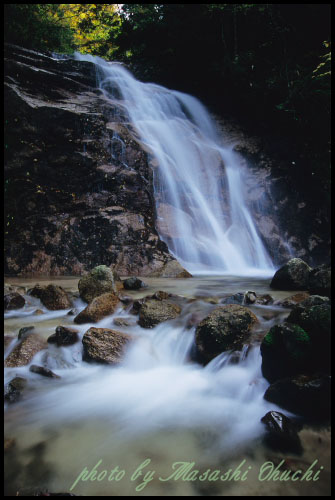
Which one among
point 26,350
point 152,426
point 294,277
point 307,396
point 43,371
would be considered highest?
point 294,277

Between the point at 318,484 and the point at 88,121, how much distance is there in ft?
32.4

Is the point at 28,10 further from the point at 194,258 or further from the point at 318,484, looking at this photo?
the point at 318,484

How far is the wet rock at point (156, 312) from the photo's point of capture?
4094 mm

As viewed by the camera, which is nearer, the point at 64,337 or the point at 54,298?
the point at 64,337

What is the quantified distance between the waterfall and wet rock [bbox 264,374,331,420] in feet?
20.7

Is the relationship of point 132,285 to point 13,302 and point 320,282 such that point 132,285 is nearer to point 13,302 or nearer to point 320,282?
point 13,302

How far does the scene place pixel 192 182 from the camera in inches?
439

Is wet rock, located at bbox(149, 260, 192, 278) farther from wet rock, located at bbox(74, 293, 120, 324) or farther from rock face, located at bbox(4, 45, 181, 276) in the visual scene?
wet rock, located at bbox(74, 293, 120, 324)

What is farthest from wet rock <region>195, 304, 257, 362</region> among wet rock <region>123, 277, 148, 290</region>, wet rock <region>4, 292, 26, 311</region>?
wet rock <region>4, 292, 26, 311</region>

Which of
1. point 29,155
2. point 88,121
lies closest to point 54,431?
point 29,155

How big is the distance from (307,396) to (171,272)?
18.1ft

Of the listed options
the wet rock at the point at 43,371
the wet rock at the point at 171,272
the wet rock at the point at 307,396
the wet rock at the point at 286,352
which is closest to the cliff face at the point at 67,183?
the wet rock at the point at 171,272

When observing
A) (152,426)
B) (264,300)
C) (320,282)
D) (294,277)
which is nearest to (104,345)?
(152,426)

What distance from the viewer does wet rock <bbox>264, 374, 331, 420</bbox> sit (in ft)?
7.26
